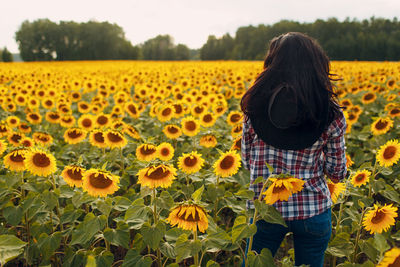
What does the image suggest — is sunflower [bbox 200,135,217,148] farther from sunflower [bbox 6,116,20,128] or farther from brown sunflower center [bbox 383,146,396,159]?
sunflower [bbox 6,116,20,128]

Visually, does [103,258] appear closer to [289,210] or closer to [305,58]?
[289,210]

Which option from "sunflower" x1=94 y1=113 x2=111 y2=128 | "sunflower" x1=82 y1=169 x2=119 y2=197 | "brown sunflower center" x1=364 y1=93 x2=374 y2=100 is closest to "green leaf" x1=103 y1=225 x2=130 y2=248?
"sunflower" x1=82 y1=169 x2=119 y2=197

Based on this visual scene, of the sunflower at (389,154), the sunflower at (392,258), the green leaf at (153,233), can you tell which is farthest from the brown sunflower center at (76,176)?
the sunflower at (389,154)

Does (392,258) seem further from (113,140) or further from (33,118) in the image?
(33,118)

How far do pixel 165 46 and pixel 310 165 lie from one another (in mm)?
66034

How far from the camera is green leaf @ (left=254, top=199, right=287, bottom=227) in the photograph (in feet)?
6.12

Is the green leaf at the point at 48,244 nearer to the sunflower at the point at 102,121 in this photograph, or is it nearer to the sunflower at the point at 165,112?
the sunflower at the point at 102,121

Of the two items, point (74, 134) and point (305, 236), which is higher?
point (74, 134)

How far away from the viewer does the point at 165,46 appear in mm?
65062

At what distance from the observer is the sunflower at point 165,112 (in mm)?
5162

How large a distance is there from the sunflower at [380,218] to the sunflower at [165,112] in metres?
3.47

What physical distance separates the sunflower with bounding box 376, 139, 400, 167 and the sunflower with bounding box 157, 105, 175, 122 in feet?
10.2

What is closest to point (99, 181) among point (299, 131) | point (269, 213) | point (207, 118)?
point (269, 213)

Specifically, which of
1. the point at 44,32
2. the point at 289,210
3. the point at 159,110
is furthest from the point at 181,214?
the point at 44,32
